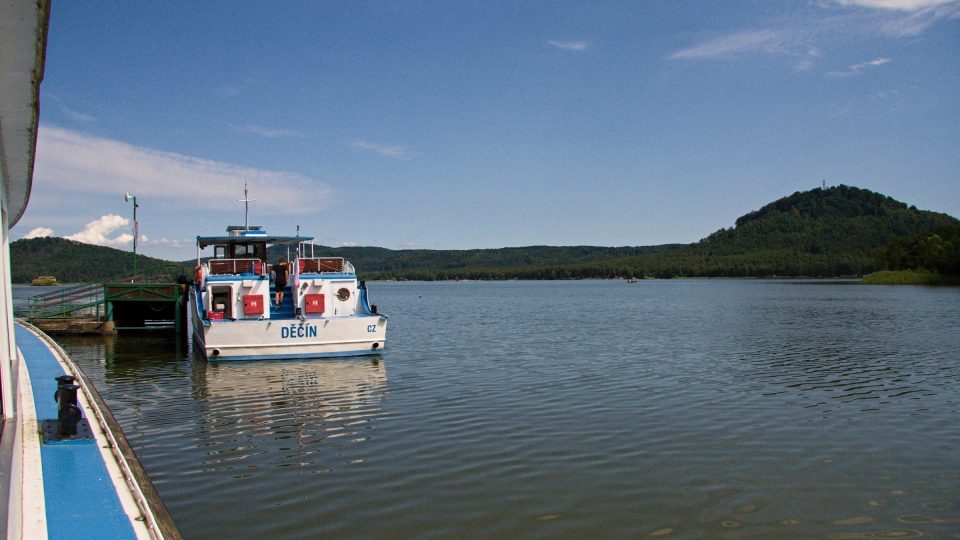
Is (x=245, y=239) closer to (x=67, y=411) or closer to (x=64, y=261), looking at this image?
(x=67, y=411)

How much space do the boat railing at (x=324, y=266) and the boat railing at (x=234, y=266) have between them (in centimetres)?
145

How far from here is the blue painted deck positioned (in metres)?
5.65

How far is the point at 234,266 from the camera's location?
21828 mm

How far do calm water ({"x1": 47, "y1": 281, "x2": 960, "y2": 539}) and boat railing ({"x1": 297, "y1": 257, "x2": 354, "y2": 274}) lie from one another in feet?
10.6

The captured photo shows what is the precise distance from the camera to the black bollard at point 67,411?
8.29 m

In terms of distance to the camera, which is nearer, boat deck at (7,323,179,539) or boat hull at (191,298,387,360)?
boat deck at (7,323,179,539)

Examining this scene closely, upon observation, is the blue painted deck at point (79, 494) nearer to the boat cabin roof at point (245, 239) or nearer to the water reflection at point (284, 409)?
the water reflection at point (284, 409)

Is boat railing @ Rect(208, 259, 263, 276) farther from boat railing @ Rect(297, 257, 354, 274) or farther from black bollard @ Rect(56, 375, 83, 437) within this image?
black bollard @ Rect(56, 375, 83, 437)

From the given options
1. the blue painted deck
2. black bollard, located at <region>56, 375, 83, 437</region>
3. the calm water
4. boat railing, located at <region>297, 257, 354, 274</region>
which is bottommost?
the calm water

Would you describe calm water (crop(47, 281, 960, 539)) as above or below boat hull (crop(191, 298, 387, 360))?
below

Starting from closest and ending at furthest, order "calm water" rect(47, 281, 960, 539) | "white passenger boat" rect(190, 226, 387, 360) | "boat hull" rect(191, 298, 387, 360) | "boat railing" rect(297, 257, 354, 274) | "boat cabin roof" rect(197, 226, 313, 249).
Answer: "calm water" rect(47, 281, 960, 539) → "boat hull" rect(191, 298, 387, 360) → "white passenger boat" rect(190, 226, 387, 360) → "boat railing" rect(297, 257, 354, 274) → "boat cabin roof" rect(197, 226, 313, 249)

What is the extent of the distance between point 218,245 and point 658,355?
1586 cm

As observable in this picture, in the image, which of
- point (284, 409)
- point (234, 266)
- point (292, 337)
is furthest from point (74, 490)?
point (234, 266)

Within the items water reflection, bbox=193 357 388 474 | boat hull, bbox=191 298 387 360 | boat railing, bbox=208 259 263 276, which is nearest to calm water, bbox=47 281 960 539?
water reflection, bbox=193 357 388 474
